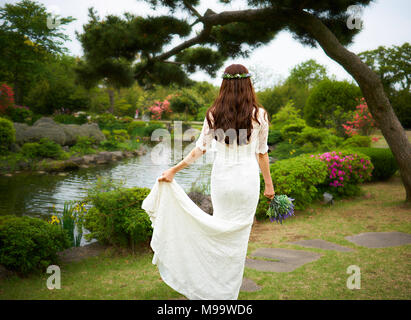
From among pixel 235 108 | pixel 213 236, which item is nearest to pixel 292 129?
pixel 235 108

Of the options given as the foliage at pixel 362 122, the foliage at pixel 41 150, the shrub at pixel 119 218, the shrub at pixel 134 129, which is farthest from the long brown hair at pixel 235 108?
the shrub at pixel 134 129

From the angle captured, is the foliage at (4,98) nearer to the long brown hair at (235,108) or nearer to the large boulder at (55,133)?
the large boulder at (55,133)

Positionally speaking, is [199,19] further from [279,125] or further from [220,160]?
[279,125]

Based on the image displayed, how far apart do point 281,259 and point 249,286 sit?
0.98 metres

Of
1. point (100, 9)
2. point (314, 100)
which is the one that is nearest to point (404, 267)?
point (100, 9)

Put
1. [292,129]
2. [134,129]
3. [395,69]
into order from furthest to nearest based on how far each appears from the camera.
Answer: [395,69]
[134,129]
[292,129]

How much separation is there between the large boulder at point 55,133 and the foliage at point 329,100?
11870 mm

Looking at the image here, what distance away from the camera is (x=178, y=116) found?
32.1 m

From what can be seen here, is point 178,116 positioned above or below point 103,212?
above

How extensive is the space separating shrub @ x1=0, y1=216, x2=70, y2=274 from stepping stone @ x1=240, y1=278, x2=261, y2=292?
91.2 inches

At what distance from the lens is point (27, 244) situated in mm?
3527

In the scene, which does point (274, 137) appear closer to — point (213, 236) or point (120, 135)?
point (120, 135)

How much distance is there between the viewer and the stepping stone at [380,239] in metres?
4.57
